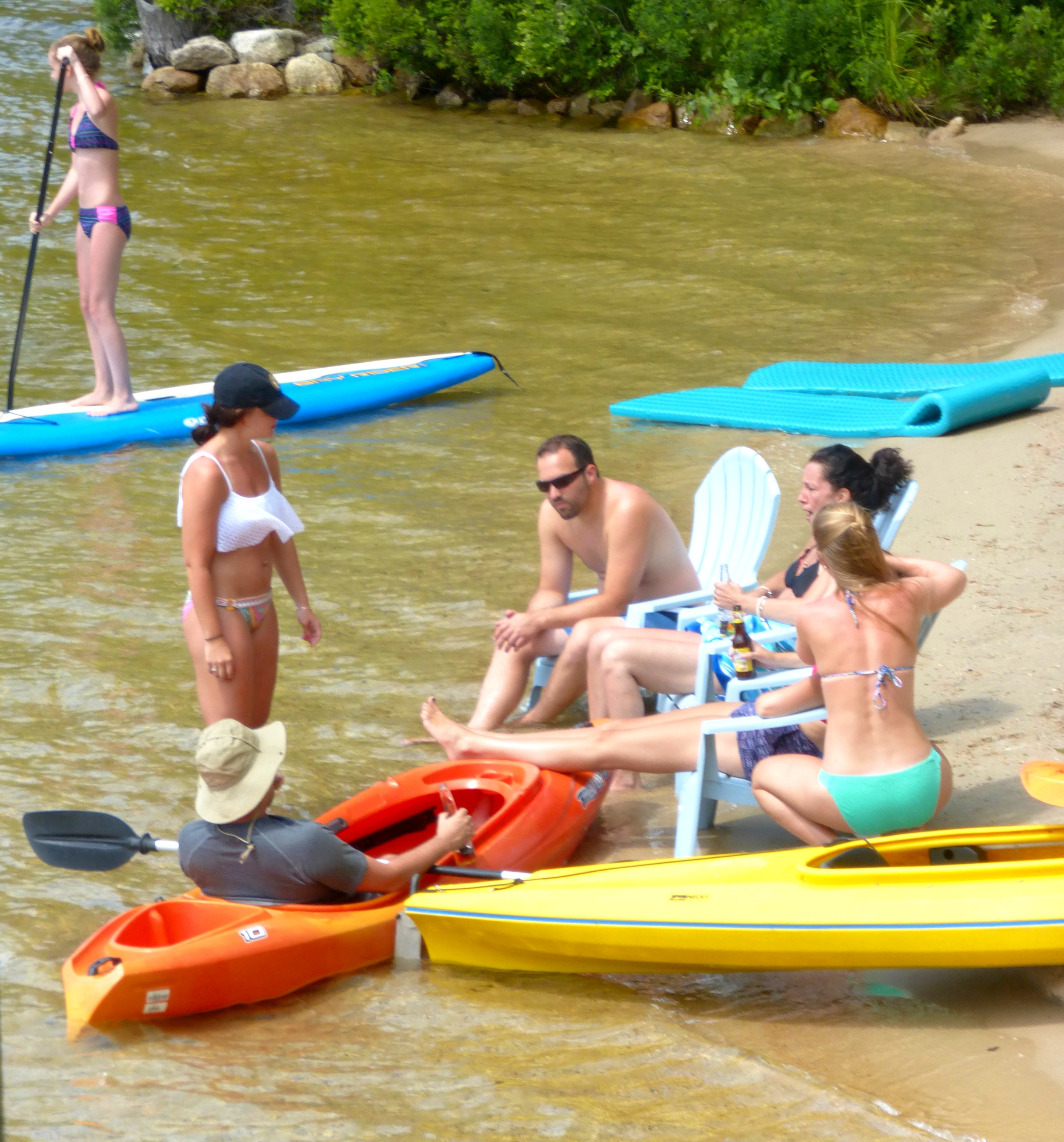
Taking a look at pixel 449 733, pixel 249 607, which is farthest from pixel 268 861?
pixel 449 733

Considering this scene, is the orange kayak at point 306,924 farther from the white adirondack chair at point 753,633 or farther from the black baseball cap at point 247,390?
the black baseball cap at point 247,390

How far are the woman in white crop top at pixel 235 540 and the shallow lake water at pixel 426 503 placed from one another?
2.48ft

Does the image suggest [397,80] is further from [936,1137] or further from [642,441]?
[936,1137]

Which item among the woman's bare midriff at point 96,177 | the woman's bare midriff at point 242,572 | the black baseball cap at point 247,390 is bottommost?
the woman's bare midriff at point 242,572

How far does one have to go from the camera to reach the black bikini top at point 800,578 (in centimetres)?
476

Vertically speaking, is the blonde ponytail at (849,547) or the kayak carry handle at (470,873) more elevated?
the blonde ponytail at (849,547)

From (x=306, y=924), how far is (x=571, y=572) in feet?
6.81

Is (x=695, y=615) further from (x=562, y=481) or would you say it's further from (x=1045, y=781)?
(x=1045, y=781)

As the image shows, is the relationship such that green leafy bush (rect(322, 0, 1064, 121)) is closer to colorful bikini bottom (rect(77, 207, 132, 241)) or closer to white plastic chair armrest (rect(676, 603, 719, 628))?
colorful bikini bottom (rect(77, 207, 132, 241))

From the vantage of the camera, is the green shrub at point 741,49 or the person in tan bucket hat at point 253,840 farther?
the green shrub at point 741,49

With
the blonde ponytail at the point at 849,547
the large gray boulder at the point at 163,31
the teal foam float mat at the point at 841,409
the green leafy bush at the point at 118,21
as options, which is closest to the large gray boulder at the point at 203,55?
the large gray boulder at the point at 163,31

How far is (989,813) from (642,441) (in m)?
4.66

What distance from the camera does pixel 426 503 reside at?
7758 mm

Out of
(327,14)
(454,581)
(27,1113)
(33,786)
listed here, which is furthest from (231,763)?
(327,14)
